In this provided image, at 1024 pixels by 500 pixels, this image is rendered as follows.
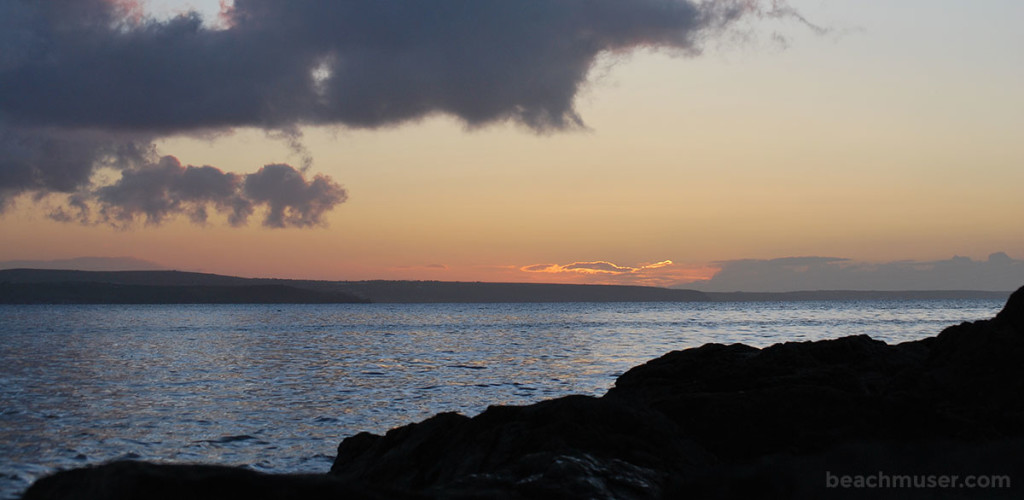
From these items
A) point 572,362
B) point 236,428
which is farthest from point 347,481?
point 572,362

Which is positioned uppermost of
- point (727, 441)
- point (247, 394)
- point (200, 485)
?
point (200, 485)

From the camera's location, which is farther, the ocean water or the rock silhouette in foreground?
the ocean water

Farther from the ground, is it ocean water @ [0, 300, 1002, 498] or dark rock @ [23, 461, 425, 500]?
dark rock @ [23, 461, 425, 500]

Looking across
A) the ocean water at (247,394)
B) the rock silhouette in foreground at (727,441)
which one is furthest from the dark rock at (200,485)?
the ocean water at (247,394)

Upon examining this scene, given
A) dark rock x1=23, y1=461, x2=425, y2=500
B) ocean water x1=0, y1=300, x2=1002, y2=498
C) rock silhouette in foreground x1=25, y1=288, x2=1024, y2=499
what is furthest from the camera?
ocean water x1=0, y1=300, x2=1002, y2=498

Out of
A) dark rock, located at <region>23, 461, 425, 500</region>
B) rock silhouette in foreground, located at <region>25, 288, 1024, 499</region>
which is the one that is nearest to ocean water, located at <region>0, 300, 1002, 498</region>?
rock silhouette in foreground, located at <region>25, 288, 1024, 499</region>

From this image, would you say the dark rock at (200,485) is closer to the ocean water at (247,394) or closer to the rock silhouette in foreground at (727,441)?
the rock silhouette in foreground at (727,441)

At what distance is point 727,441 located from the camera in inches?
415

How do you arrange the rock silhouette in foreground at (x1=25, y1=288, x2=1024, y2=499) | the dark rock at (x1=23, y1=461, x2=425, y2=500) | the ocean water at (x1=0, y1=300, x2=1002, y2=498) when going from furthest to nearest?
the ocean water at (x1=0, y1=300, x2=1002, y2=498) < the rock silhouette in foreground at (x1=25, y1=288, x2=1024, y2=499) < the dark rock at (x1=23, y1=461, x2=425, y2=500)

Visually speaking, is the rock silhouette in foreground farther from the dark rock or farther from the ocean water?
the ocean water

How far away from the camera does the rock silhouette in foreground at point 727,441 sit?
6188 millimetres

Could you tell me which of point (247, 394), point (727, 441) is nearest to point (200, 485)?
point (727, 441)

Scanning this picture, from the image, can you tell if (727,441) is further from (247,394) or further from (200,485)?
(247,394)

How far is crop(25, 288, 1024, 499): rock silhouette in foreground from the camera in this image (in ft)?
20.3
